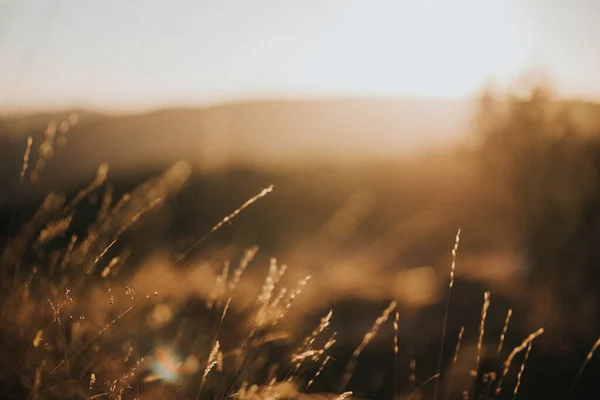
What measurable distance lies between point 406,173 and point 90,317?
42.1ft

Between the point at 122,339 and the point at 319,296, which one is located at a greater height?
the point at 122,339

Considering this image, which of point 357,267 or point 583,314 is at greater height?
point 583,314

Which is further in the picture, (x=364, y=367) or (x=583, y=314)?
(x=583, y=314)

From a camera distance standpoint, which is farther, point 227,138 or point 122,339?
point 227,138

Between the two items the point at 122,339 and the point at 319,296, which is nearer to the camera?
the point at 122,339

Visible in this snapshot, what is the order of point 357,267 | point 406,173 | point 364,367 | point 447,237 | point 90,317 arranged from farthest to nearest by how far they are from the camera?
point 406,173 < point 447,237 < point 357,267 < point 364,367 < point 90,317

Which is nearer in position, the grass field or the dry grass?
the dry grass

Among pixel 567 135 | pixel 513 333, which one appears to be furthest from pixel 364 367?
pixel 567 135

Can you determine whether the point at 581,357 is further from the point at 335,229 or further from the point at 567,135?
the point at 335,229

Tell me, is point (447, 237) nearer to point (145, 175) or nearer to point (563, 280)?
point (563, 280)

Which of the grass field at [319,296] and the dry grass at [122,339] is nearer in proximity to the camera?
the dry grass at [122,339]

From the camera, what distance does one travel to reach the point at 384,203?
13.1m

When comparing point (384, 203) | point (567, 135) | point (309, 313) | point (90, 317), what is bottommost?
point (384, 203)

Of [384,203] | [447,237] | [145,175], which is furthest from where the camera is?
[145,175]
